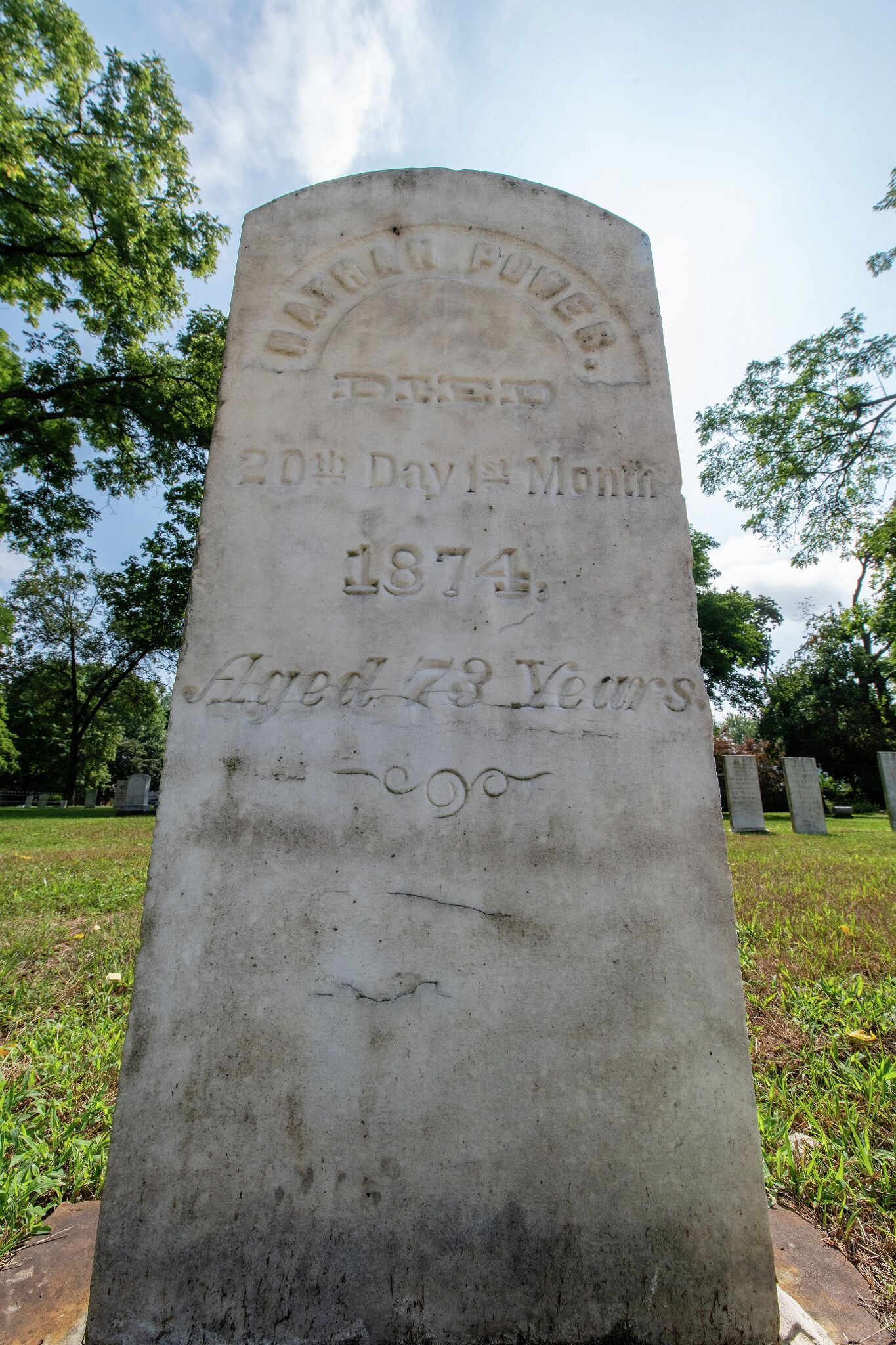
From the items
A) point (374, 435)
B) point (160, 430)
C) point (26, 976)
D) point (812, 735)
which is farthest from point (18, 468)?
point (812, 735)

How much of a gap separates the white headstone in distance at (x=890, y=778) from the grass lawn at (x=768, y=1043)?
29.3 ft

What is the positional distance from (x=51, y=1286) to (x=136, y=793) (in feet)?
68.1

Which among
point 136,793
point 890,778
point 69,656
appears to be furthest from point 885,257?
point 69,656

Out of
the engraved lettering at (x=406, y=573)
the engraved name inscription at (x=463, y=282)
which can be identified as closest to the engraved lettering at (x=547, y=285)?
the engraved name inscription at (x=463, y=282)

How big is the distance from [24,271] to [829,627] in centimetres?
3462

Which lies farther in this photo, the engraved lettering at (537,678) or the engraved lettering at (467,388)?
the engraved lettering at (467,388)

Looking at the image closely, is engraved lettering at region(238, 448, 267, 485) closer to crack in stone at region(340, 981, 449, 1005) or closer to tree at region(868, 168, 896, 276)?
crack in stone at region(340, 981, 449, 1005)

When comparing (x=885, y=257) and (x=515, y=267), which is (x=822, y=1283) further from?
(x=885, y=257)

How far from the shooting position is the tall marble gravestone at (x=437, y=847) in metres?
1.43

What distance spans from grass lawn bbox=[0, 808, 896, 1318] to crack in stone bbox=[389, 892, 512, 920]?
1.24m

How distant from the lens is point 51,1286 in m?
1.54

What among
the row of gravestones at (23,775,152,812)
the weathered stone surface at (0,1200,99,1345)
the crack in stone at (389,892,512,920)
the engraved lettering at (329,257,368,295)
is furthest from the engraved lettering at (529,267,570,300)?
the row of gravestones at (23,775,152,812)

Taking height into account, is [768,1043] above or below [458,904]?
below

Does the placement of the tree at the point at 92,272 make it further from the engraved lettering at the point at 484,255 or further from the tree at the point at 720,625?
the tree at the point at 720,625
